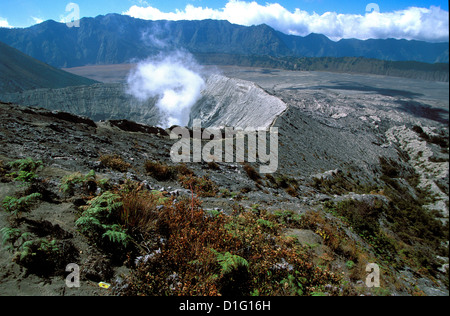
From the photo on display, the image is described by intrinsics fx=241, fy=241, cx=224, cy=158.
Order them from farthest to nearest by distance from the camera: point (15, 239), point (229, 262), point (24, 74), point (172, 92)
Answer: point (24, 74), point (172, 92), point (229, 262), point (15, 239)

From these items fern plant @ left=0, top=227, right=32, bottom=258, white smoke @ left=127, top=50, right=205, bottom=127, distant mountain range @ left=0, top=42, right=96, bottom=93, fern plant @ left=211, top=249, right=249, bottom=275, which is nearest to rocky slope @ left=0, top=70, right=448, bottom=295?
fern plant @ left=0, top=227, right=32, bottom=258

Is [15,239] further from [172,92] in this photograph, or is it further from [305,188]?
[172,92]

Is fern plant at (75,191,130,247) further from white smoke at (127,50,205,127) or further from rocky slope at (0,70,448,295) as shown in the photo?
white smoke at (127,50,205,127)

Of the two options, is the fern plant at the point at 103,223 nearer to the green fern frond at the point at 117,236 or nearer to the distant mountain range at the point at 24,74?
the green fern frond at the point at 117,236

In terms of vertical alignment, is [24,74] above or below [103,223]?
above

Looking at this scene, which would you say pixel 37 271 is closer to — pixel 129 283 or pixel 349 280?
pixel 129 283

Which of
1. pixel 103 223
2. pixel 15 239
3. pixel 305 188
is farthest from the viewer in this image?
pixel 305 188

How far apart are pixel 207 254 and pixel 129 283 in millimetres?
1235

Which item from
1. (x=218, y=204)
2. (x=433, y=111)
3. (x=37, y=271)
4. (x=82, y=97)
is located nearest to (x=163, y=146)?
(x=218, y=204)

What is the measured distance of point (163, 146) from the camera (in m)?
14.3

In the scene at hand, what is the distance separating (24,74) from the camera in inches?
4146

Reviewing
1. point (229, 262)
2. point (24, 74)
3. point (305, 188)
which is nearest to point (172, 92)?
point (305, 188)

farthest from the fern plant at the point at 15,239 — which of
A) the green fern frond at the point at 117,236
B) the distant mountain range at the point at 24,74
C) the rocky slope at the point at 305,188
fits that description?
the distant mountain range at the point at 24,74

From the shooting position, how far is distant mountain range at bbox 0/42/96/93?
9451 cm
